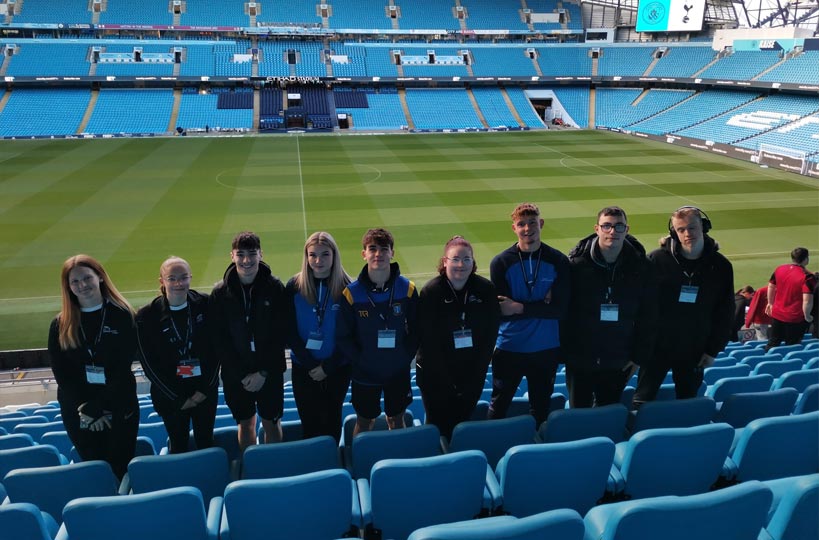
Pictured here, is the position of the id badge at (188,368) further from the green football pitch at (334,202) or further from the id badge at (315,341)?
the green football pitch at (334,202)

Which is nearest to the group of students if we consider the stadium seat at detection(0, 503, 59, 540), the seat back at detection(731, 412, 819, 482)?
the seat back at detection(731, 412, 819, 482)

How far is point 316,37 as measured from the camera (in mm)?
55531

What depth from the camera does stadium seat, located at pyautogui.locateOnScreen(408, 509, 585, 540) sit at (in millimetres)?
2064

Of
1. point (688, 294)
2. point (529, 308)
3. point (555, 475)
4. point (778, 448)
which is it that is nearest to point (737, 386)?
point (688, 294)

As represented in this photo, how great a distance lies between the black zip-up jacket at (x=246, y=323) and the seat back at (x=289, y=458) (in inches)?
42.6

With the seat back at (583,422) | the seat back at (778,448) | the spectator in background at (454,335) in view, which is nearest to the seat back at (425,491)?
the seat back at (583,422)

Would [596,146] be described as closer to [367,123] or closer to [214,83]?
[367,123]

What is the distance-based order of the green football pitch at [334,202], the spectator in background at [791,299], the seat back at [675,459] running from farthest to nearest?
1. the green football pitch at [334,202]
2. the spectator in background at [791,299]
3. the seat back at [675,459]

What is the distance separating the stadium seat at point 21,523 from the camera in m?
2.53

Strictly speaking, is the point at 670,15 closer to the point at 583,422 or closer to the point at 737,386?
the point at 737,386

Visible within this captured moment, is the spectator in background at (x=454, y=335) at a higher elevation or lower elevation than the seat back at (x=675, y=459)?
higher

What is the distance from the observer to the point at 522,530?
2.11 m

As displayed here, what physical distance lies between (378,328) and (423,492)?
1545mm

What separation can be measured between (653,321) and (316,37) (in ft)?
189
